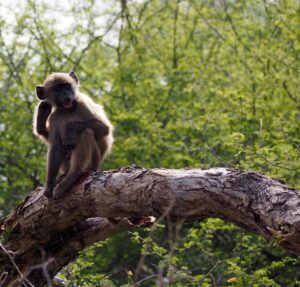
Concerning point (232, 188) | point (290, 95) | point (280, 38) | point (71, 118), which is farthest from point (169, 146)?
point (232, 188)

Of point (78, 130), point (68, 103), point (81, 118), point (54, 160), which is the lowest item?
point (54, 160)

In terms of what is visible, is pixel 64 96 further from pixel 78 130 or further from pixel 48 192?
A: pixel 48 192

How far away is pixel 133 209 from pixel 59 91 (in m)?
2.95

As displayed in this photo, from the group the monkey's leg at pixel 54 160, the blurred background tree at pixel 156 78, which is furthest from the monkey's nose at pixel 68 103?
the blurred background tree at pixel 156 78

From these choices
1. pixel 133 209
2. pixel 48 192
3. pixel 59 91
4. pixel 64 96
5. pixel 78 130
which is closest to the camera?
pixel 133 209

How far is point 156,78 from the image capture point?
20562 millimetres

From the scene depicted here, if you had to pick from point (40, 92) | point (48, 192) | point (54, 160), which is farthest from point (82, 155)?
point (40, 92)

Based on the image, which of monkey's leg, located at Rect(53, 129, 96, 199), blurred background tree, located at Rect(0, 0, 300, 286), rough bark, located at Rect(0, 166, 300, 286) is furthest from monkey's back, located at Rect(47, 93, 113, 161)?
blurred background tree, located at Rect(0, 0, 300, 286)

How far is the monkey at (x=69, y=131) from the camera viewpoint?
28.3 feet

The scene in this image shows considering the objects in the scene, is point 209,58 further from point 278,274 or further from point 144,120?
point 278,274

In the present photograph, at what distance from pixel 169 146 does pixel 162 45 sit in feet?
17.4

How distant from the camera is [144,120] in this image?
679 inches

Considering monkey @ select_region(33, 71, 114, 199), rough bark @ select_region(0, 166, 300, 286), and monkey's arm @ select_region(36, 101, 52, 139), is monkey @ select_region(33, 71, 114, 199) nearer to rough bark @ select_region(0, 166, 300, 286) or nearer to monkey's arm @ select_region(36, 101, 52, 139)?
monkey's arm @ select_region(36, 101, 52, 139)

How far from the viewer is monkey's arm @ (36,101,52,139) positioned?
9.24m
